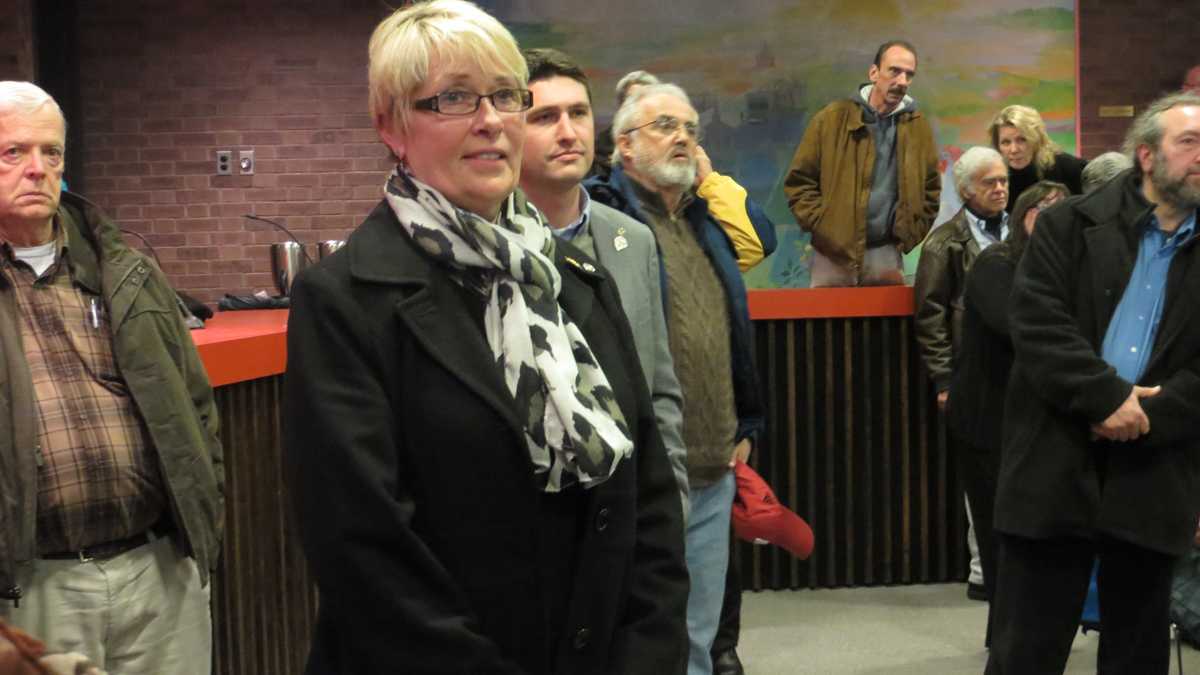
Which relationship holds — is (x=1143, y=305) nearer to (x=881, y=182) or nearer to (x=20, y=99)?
(x=20, y=99)

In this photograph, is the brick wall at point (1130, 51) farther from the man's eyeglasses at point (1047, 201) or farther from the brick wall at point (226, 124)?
the man's eyeglasses at point (1047, 201)

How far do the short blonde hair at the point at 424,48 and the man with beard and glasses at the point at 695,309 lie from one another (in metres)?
1.62

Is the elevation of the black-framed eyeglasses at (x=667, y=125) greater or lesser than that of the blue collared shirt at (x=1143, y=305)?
greater

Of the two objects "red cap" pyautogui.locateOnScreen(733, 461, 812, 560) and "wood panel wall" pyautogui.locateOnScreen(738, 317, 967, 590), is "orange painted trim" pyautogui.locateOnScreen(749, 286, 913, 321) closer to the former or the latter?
"wood panel wall" pyautogui.locateOnScreen(738, 317, 967, 590)

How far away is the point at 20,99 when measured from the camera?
9.50 feet

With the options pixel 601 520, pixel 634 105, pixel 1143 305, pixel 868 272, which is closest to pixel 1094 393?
pixel 1143 305

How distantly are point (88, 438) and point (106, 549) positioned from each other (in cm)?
23

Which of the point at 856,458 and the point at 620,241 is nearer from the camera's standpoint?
the point at 620,241

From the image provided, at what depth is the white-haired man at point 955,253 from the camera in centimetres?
551

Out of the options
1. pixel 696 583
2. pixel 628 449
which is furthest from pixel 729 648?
pixel 628 449

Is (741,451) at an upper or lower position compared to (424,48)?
lower

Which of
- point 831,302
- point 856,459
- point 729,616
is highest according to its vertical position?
point 831,302

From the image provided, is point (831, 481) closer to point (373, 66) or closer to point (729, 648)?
point (729, 648)

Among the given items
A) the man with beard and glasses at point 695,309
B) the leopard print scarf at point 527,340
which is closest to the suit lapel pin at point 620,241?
the man with beard and glasses at point 695,309
